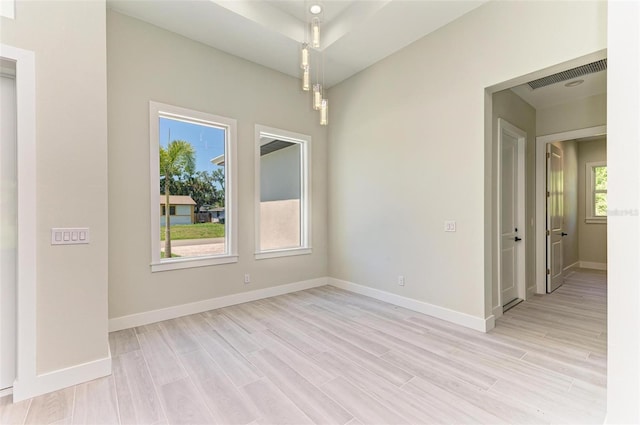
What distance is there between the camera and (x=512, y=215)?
4.10 meters

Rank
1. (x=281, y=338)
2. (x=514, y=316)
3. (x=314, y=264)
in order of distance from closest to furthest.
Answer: (x=281, y=338)
(x=514, y=316)
(x=314, y=264)

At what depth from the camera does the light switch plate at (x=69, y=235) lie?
6.79ft

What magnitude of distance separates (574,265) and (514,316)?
14.5ft

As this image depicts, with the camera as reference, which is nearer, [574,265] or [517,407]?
[517,407]

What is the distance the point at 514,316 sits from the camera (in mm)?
3525

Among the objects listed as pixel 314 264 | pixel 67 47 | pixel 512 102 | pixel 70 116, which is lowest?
pixel 314 264

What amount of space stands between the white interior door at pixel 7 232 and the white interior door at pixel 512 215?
16.0 ft

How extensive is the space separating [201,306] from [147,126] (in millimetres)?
2240

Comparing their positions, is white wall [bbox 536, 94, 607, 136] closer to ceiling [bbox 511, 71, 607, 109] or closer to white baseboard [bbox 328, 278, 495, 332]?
ceiling [bbox 511, 71, 607, 109]

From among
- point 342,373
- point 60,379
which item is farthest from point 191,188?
point 342,373

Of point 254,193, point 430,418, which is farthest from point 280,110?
point 430,418

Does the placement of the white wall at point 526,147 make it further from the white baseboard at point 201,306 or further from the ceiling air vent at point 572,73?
the white baseboard at point 201,306

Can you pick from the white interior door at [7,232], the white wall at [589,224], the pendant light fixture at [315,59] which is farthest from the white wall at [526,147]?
the white interior door at [7,232]

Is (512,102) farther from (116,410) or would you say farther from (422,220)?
(116,410)
